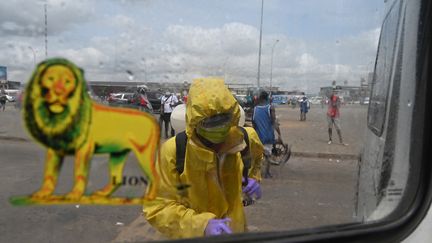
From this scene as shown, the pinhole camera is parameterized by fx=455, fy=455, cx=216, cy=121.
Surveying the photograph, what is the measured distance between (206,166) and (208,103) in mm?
306

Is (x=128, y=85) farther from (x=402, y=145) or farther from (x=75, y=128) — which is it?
(x=402, y=145)

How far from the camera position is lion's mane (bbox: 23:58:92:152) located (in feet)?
3.19

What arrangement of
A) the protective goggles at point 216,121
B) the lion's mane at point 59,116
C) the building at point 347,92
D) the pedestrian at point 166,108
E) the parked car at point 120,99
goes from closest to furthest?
the lion's mane at point 59,116
the parked car at point 120,99
the pedestrian at point 166,108
the building at point 347,92
the protective goggles at point 216,121

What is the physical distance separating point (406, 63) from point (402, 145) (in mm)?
270

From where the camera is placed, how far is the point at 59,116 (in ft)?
3.27

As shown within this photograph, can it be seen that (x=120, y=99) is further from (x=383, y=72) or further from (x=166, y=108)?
(x=383, y=72)

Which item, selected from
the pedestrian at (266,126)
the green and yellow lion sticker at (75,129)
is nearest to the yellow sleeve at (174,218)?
the green and yellow lion sticker at (75,129)

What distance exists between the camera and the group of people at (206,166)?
1704mm

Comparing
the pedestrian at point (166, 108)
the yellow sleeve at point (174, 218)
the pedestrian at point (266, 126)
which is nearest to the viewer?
the pedestrian at point (166, 108)

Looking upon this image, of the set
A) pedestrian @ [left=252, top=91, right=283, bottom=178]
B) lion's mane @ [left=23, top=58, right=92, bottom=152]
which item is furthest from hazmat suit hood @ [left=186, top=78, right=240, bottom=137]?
pedestrian @ [left=252, top=91, right=283, bottom=178]

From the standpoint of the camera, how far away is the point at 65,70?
1014 millimetres

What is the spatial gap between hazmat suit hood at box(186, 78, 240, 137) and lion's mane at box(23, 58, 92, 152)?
2.25 ft

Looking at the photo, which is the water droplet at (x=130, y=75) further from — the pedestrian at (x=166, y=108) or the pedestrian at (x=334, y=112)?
the pedestrian at (x=334, y=112)

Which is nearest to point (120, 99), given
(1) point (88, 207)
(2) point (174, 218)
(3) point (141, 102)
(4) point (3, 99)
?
(3) point (141, 102)
